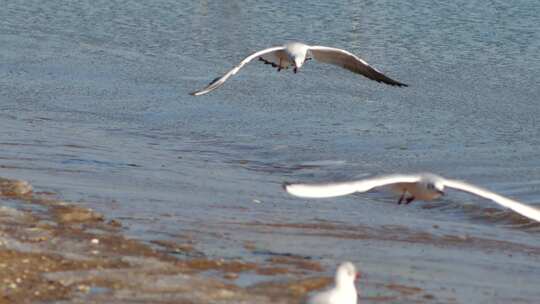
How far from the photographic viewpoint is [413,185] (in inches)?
302

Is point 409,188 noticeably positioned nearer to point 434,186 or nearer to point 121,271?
point 434,186

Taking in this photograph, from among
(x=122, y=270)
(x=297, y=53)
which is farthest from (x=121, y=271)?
(x=297, y=53)

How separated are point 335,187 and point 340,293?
1.13 metres

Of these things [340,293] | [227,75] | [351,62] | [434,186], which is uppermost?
[351,62]

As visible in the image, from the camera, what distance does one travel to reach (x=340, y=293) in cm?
557

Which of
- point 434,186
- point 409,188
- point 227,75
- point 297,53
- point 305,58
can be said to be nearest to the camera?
point 434,186

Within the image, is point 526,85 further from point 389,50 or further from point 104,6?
point 104,6

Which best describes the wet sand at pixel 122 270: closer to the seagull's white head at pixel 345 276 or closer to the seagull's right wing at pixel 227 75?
the seagull's white head at pixel 345 276

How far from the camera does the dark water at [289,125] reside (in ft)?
26.0

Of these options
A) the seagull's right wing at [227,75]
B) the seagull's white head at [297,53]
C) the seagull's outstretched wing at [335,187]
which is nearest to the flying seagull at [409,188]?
the seagull's outstretched wing at [335,187]

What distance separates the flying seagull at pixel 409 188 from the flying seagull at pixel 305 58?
85.3 inches

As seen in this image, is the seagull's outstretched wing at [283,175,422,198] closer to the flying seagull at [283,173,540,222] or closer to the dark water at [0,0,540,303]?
the flying seagull at [283,173,540,222]

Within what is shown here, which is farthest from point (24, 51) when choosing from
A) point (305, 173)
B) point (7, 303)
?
point (7, 303)

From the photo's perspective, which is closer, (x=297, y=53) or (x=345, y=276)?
(x=345, y=276)
